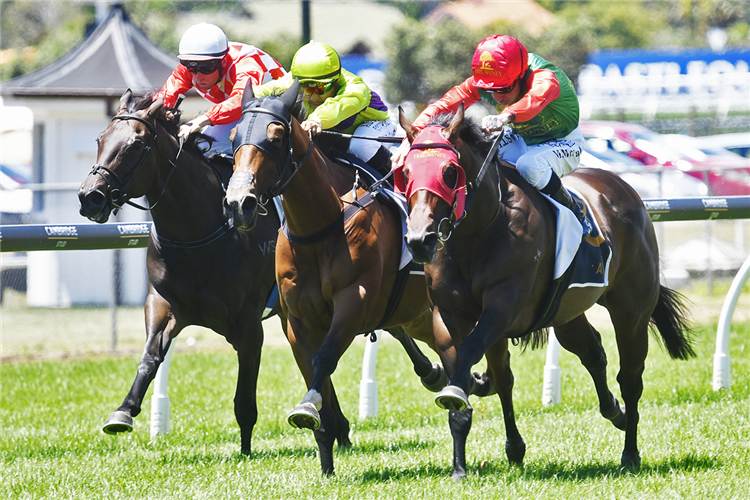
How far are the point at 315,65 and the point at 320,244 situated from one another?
3.56 feet

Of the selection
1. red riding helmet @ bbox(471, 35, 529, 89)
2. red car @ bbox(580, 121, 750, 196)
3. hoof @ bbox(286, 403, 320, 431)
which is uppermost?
red car @ bbox(580, 121, 750, 196)

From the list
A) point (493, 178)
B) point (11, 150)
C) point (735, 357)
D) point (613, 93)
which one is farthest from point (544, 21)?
point (493, 178)

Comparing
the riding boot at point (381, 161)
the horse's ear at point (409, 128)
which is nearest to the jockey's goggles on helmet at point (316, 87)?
the riding boot at point (381, 161)

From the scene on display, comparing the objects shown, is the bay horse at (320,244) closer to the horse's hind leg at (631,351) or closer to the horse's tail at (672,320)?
the horse's hind leg at (631,351)

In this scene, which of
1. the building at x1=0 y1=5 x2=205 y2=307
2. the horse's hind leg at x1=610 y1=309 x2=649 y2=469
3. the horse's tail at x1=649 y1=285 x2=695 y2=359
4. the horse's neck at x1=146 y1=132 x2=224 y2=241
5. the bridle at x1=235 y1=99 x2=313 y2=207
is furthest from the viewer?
the building at x1=0 y1=5 x2=205 y2=307

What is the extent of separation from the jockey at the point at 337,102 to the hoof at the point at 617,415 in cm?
206

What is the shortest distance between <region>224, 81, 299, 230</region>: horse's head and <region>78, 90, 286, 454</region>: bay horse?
0.96 meters

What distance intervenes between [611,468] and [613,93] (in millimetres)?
32935

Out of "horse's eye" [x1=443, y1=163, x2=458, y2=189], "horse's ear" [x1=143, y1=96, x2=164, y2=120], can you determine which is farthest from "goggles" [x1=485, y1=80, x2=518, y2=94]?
"horse's ear" [x1=143, y1=96, x2=164, y2=120]

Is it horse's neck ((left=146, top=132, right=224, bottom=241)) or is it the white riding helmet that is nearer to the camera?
horse's neck ((left=146, top=132, right=224, bottom=241))

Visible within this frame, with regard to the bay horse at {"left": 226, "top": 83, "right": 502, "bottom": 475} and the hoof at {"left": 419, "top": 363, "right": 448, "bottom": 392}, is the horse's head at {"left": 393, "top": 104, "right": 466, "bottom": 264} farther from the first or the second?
the hoof at {"left": 419, "top": 363, "right": 448, "bottom": 392}

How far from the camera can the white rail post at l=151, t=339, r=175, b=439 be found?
269 inches

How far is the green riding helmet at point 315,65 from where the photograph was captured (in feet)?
18.0

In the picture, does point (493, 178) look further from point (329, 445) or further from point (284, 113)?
point (329, 445)
